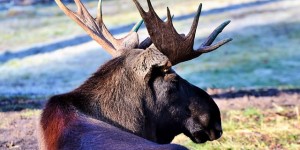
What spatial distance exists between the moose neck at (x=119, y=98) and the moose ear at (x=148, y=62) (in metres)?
0.08

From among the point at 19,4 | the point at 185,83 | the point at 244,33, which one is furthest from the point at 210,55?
the point at 185,83

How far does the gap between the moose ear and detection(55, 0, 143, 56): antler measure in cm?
36

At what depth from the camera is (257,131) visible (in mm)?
8758

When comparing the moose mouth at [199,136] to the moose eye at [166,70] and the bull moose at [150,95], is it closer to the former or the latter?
the bull moose at [150,95]

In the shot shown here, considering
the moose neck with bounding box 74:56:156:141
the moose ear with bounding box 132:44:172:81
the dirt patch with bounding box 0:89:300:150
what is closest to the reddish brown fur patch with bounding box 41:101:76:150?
the moose neck with bounding box 74:56:156:141

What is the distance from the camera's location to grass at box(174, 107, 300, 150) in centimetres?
800

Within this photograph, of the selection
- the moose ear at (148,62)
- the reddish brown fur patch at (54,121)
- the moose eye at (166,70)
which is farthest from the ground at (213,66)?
the reddish brown fur patch at (54,121)

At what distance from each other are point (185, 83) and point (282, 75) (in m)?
10.6

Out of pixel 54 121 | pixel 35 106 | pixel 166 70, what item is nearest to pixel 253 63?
pixel 35 106

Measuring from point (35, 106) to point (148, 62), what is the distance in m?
5.69

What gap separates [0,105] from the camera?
38.4 feet

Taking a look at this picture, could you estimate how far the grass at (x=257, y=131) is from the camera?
26.2 ft

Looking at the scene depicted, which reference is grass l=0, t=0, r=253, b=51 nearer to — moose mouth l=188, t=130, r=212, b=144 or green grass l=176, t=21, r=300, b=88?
green grass l=176, t=21, r=300, b=88

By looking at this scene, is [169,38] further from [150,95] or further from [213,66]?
[213,66]
